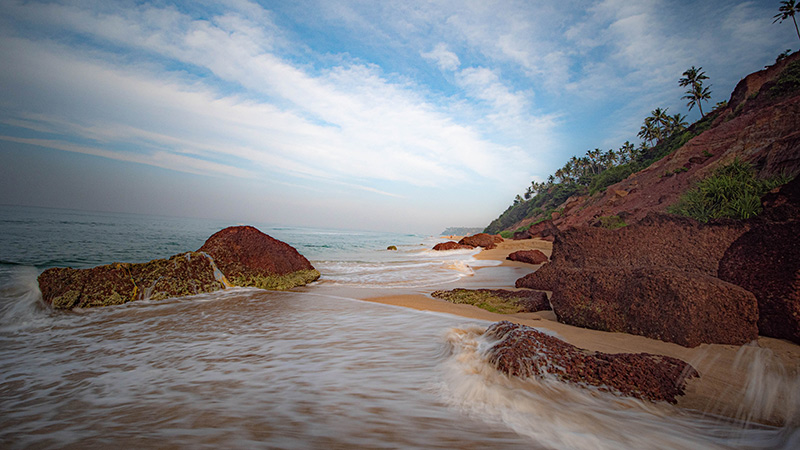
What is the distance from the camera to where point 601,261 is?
572 centimetres

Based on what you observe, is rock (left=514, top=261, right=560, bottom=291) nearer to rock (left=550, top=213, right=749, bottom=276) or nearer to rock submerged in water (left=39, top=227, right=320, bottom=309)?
rock (left=550, top=213, right=749, bottom=276)

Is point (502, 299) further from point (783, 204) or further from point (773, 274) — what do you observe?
point (783, 204)

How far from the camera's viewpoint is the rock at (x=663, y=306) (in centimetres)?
278

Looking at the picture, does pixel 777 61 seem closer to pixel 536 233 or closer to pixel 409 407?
pixel 536 233

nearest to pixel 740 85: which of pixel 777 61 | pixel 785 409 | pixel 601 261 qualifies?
pixel 777 61

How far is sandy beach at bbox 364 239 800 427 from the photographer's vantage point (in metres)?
1.83

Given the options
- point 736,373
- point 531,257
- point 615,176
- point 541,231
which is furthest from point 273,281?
point 615,176

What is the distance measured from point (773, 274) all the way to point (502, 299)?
301 centimetres

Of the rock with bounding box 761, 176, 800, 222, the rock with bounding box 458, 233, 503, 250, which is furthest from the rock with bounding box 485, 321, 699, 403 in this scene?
the rock with bounding box 458, 233, 503, 250

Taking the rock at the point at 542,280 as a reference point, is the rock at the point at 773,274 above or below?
above

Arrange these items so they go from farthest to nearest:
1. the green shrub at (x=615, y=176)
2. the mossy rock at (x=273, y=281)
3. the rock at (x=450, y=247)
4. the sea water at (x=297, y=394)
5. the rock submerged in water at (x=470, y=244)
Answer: the green shrub at (x=615, y=176) < the rock submerged in water at (x=470, y=244) < the rock at (x=450, y=247) < the mossy rock at (x=273, y=281) < the sea water at (x=297, y=394)

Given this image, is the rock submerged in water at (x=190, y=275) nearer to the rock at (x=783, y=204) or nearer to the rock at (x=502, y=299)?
the rock at (x=502, y=299)

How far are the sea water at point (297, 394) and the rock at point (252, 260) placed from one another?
7.64 ft

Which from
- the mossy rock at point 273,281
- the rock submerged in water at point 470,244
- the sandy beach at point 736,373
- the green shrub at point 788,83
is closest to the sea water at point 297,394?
the sandy beach at point 736,373
